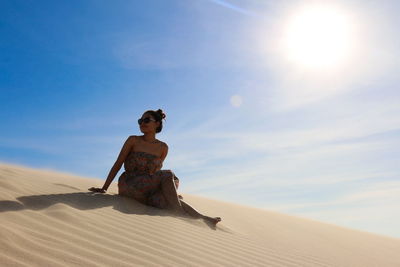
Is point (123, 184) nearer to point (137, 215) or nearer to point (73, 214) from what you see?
point (137, 215)

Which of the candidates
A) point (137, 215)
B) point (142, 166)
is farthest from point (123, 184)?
point (137, 215)

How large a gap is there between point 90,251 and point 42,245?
0.92 ft

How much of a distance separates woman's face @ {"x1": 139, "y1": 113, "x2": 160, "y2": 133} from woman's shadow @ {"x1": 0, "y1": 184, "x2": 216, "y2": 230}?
92cm

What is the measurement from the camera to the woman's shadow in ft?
10.3

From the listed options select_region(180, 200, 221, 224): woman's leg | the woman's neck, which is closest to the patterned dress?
select_region(180, 200, 221, 224): woman's leg

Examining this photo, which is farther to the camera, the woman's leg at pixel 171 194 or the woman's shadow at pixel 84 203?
the woman's leg at pixel 171 194

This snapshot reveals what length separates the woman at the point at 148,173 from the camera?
4.75 m

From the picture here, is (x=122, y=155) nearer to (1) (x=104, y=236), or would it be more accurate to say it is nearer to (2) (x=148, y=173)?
(2) (x=148, y=173)

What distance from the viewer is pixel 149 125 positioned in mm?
5176

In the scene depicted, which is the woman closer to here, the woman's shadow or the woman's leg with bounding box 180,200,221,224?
the woman's leg with bounding box 180,200,221,224

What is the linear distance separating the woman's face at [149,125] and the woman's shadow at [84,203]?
3.02 feet

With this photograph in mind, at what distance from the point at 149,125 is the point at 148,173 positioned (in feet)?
2.01

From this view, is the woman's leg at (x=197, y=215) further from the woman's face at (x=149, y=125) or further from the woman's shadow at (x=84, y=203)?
the woman's face at (x=149, y=125)

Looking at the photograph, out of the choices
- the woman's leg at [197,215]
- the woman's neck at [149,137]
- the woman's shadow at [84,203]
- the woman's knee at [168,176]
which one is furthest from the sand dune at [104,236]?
the woman's neck at [149,137]
